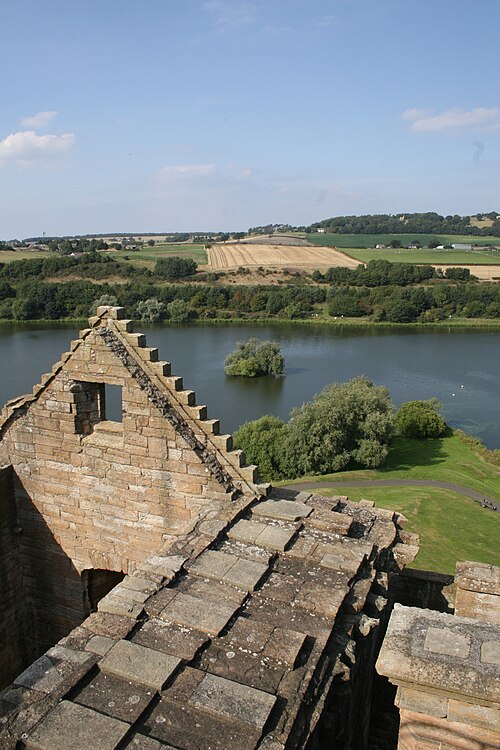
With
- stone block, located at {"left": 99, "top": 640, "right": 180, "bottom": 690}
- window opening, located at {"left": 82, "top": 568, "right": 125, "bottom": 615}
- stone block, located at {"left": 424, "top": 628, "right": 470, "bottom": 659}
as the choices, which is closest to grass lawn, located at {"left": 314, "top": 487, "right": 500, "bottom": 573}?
window opening, located at {"left": 82, "top": 568, "right": 125, "bottom": 615}

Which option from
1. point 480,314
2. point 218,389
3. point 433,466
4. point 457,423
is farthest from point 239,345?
→ point 480,314

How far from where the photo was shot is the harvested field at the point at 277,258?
109188mm

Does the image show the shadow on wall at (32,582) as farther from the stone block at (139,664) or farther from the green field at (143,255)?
the green field at (143,255)

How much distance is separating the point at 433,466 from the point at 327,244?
411 feet

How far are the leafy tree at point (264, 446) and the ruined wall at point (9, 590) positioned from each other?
23228 millimetres

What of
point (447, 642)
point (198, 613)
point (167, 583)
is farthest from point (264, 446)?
point (447, 642)

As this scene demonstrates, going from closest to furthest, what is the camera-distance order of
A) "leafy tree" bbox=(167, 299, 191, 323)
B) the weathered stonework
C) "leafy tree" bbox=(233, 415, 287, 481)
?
1. the weathered stonework
2. "leafy tree" bbox=(233, 415, 287, 481)
3. "leafy tree" bbox=(167, 299, 191, 323)

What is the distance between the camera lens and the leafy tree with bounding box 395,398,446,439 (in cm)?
3919

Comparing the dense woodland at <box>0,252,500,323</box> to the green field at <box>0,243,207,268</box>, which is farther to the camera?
the green field at <box>0,243,207,268</box>

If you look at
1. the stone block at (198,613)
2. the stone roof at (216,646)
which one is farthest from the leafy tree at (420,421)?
the stone block at (198,613)

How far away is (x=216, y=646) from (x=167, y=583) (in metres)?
1.04

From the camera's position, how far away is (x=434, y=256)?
123812 millimetres

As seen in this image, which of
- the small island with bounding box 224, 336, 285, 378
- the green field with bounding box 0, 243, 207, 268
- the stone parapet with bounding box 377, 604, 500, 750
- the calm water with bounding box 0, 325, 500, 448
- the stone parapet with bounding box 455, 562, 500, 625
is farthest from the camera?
the green field with bounding box 0, 243, 207, 268

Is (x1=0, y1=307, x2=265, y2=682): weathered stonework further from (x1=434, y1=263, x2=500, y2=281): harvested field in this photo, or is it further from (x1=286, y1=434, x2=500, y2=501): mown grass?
(x1=434, y1=263, x2=500, y2=281): harvested field
